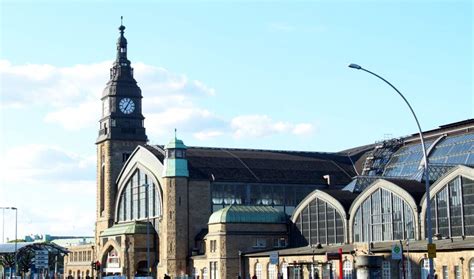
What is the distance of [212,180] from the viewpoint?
103 metres

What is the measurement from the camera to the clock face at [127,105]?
121m

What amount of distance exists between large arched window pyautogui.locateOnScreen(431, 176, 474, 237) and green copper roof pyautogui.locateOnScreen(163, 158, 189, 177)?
32857 mm

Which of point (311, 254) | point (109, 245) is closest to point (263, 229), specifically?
point (311, 254)

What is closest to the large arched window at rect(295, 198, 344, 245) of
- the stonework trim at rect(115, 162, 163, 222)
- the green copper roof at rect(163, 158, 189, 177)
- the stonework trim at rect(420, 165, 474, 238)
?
the stonework trim at rect(420, 165, 474, 238)

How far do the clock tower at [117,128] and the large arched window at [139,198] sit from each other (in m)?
3.42

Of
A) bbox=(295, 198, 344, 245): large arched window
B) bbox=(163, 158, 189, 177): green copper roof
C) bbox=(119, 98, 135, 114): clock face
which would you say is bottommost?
bbox=(295, 198, 344, 245): large arched window

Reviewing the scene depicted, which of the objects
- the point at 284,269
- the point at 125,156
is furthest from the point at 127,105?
the point at 284,269

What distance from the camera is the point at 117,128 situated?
395 feet

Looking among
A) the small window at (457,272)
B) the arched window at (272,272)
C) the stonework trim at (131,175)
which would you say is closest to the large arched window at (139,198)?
the stonework trim at (131,175)

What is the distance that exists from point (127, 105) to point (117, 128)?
3.35 m

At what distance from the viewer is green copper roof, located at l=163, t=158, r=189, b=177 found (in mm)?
100250

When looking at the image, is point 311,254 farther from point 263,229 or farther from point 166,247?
point 166,247

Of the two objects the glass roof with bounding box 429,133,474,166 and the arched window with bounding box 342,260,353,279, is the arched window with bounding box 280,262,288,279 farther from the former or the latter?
the glass roof with bounding box 429,133,474,166

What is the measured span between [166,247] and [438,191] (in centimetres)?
3524
